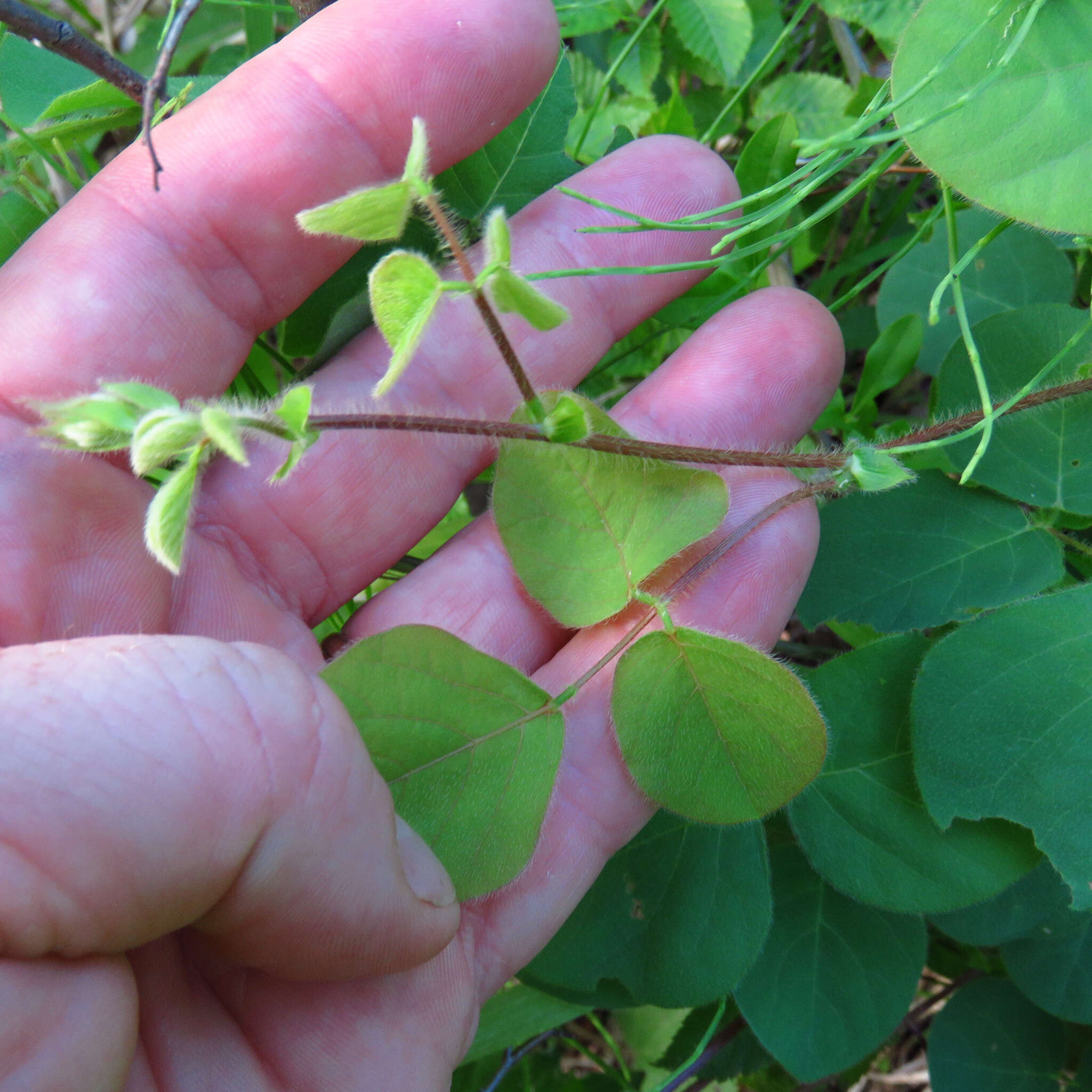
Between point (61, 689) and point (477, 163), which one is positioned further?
point (477, 163)

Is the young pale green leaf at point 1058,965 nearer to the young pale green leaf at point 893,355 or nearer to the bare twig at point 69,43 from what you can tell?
the young pale green leaf at point 893,355

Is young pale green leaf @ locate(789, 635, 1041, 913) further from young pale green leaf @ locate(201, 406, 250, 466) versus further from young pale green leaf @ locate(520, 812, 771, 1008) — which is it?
young pale green leaf @ locate(201, 406, 250, 466)

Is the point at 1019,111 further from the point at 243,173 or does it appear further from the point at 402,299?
the point at 243,173

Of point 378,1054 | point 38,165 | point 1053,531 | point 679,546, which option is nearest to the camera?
→ point 378,1054

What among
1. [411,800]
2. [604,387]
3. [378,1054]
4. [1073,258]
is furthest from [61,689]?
[1073,258]

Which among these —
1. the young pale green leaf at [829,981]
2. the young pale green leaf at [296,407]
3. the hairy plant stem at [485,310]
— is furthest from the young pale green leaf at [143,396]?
the young pale green leaf at [829,981]

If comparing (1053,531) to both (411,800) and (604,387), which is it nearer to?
(604,387)

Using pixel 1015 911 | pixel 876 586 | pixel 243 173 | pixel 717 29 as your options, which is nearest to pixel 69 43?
pixel 243 173
